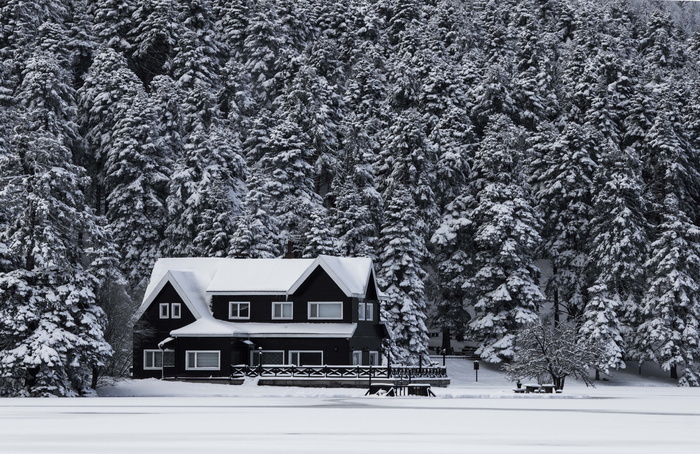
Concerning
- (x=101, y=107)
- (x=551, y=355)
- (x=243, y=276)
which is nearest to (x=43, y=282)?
(x=243, y=276)

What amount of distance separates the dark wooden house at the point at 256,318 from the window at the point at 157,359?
63 millimetres

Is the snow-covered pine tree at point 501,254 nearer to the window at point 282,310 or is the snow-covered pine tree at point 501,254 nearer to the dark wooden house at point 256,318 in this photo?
the dark wooden house at point 256,318

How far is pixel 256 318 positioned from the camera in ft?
237

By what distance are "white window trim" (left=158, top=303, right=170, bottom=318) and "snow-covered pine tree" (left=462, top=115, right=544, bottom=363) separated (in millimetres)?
23041

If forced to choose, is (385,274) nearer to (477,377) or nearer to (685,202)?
(477,377)

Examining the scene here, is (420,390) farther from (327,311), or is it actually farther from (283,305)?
(283,305)

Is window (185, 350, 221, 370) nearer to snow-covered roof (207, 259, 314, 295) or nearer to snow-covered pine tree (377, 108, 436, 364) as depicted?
snow-covered roof (207, 259, 314, 295)

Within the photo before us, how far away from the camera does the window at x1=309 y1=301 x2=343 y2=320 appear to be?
71312mm

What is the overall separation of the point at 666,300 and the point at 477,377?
52.8 ft

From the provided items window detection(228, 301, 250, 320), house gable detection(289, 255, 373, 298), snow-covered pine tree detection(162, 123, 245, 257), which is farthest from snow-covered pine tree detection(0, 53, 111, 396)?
snow-covered pine tree detection(162, 123, 245, 257)

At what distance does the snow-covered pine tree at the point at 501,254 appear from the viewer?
267 feet

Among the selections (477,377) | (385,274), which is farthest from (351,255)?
(477,377)

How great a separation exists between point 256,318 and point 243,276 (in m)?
2.85

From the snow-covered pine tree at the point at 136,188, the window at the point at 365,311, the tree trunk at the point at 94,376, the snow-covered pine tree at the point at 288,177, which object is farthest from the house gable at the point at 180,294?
the snow-covered pine tree at the point at 288,177
